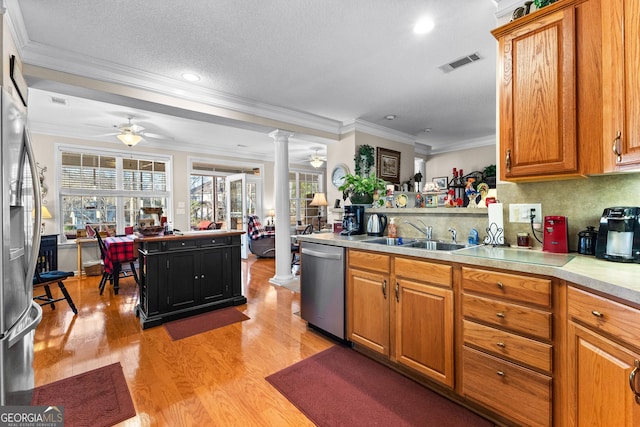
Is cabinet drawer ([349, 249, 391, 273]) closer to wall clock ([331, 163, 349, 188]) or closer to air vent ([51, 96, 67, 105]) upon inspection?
→ wall clock ([331, 163, 349, 188])

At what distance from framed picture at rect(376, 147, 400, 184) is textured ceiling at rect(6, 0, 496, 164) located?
3.07ft

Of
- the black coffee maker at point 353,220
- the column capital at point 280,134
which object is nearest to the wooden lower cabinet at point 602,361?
the black coffee maker at point 353,220

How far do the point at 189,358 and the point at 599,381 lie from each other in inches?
100

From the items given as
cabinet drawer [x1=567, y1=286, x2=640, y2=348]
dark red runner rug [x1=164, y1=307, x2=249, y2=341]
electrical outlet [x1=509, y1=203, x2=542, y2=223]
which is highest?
electrical outlet [x1=509, y1=203, x2=542, y2=223]

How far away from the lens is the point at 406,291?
6.47ft

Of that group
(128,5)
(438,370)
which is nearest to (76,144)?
(128,5)

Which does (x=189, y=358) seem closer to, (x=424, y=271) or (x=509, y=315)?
(x=424, y=271)

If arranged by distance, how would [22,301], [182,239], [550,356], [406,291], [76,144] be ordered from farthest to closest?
1. [76,144]
2. [182,239]
3. [406,291]
4. [22,301]
5. [550,356]

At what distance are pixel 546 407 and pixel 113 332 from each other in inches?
137

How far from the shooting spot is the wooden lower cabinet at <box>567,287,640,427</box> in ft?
3.33

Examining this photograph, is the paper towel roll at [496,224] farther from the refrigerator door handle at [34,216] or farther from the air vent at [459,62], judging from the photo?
the refrigerator door handle at [34,216]

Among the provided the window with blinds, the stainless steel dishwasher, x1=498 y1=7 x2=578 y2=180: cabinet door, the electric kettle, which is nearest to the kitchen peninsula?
the stainless steel dishwasher

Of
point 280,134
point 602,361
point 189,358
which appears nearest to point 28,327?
point 189,358

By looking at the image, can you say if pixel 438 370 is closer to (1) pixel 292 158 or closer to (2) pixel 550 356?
(2) pixel 550 356
